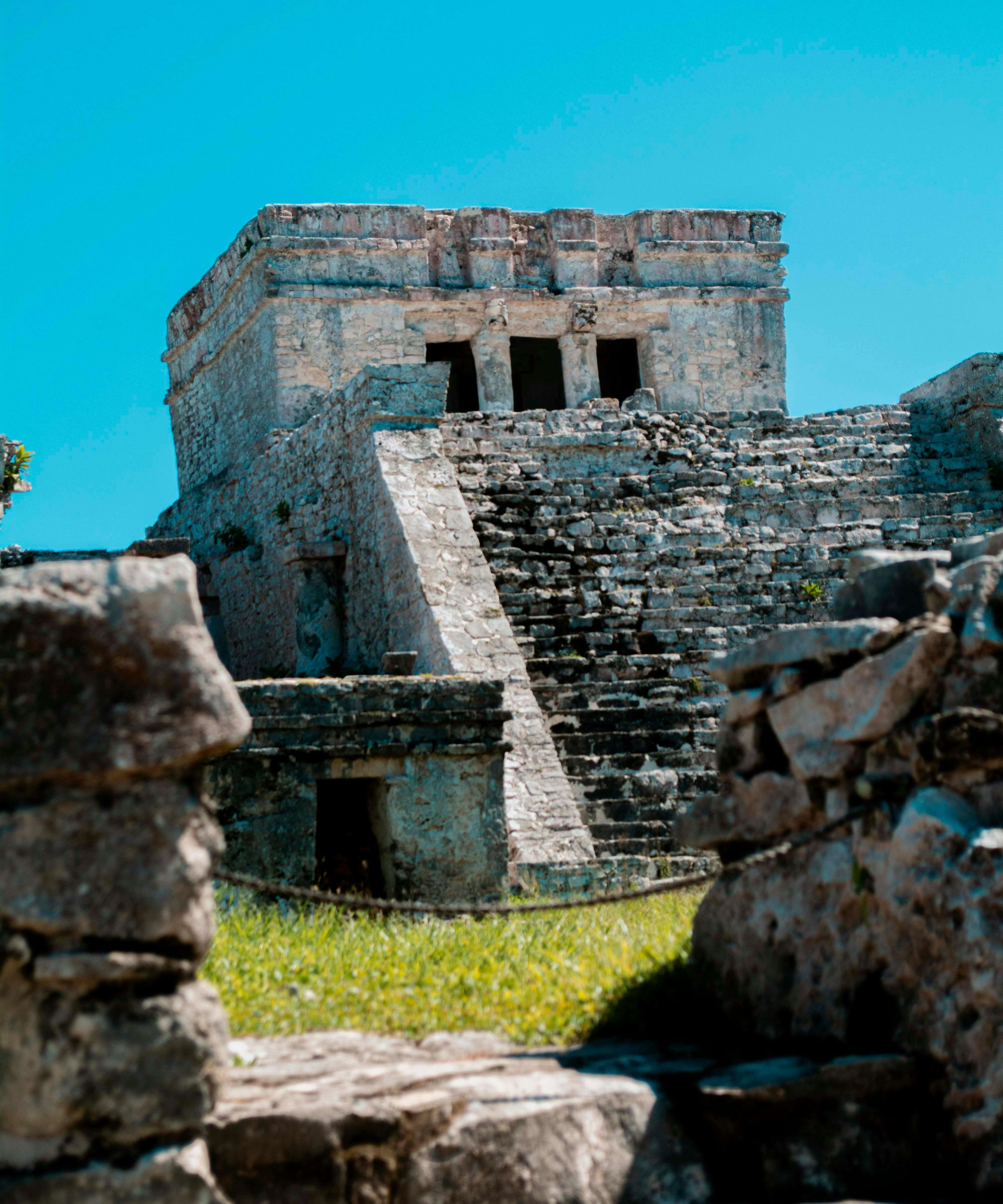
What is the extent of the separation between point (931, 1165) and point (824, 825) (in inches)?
35.7

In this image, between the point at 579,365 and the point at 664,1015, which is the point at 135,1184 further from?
the point at 579,365

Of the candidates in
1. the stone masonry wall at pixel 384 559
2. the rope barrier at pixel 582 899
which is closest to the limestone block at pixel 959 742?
the rope barrier at pixel 582 899

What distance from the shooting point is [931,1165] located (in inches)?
140

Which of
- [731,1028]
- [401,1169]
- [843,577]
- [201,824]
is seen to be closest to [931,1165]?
[731,1028]

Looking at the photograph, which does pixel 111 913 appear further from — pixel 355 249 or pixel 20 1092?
pixel 355 249

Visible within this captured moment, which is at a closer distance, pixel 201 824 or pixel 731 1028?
pixel 201 824

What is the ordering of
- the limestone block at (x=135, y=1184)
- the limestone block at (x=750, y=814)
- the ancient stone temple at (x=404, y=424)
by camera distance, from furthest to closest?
1. the ancient stone temple at (x=404, y=424)
2. the limestone block at (x=750, y=814)
3. the limestone block at (x=135, y=1184)

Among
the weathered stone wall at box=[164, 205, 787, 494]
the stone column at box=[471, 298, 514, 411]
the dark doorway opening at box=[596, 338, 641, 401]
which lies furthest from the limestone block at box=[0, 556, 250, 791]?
the dark doorway opening at box=[596, 338, 641, 401]

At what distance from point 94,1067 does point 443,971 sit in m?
2.04

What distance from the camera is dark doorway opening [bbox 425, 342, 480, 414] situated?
19.6 meters

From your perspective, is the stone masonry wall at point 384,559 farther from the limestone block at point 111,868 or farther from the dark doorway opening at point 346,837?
the limestone block at point 111,868

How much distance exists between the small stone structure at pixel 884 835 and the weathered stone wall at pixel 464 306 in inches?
498

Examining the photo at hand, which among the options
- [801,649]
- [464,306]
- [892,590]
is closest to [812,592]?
[892,590]

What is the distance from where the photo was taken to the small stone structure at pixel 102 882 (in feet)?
9.25
